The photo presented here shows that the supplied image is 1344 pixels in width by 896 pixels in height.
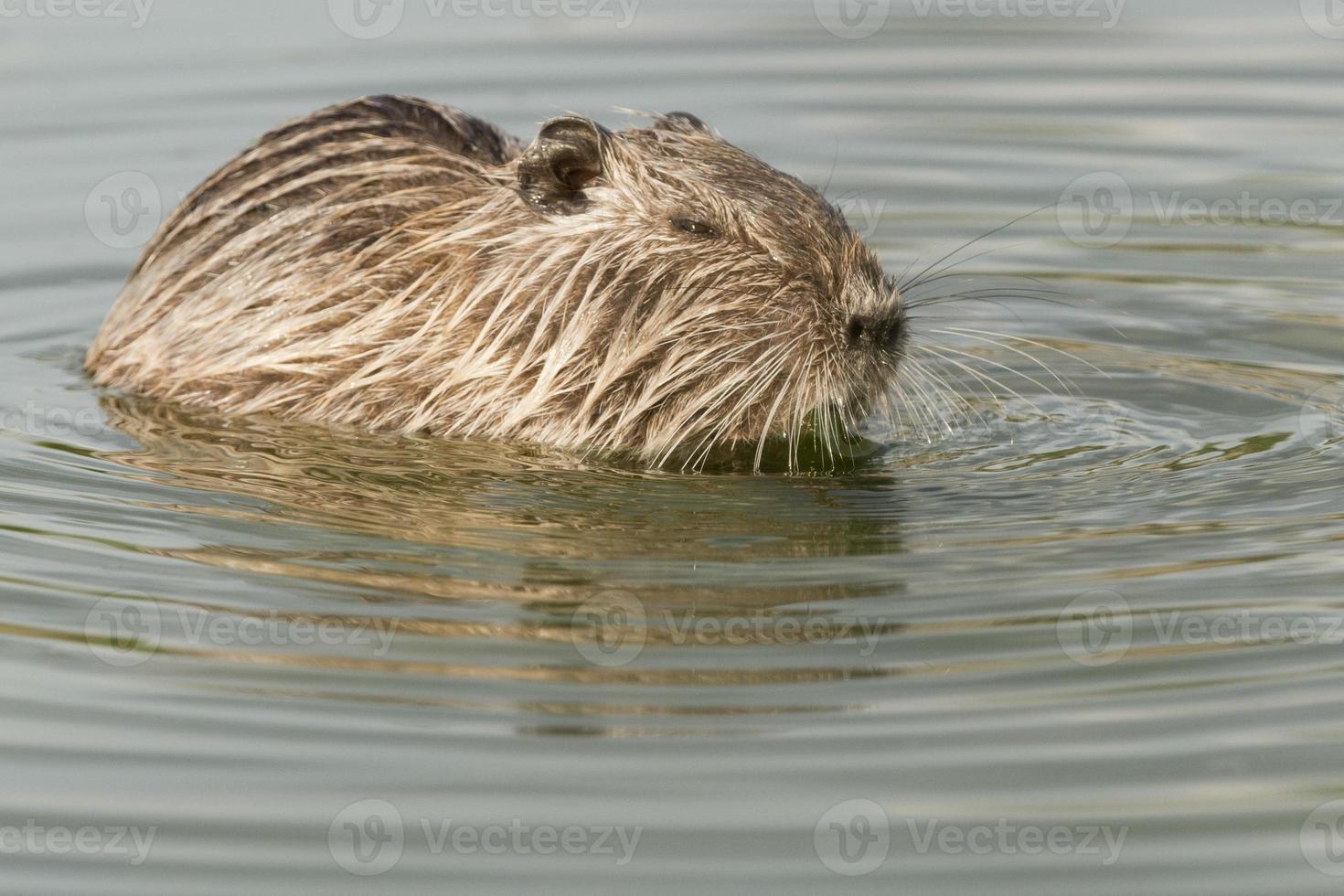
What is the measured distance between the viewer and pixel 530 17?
11.6 m

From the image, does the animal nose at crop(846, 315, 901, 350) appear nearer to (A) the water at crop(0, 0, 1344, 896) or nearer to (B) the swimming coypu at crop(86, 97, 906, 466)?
(B) the swimming coypu at crop(86, 97, 906, 466)

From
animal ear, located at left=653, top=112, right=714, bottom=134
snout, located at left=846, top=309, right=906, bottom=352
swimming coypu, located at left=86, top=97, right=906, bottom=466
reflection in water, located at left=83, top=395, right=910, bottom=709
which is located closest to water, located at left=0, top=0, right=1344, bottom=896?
reflection in water, located at left=83, top=395, right=910, bottom=709

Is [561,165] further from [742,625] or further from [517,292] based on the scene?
[742,625]

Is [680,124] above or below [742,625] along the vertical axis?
above

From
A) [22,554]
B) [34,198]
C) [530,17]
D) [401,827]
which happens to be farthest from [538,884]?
[530,17]

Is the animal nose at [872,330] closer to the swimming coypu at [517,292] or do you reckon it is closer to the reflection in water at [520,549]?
the swimming coypu at [517,292]

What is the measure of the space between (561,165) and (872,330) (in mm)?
1124

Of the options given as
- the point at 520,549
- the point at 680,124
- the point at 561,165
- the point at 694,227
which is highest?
the point at 680,124

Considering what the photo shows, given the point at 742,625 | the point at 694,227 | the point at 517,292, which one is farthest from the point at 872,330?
the point at 742,625

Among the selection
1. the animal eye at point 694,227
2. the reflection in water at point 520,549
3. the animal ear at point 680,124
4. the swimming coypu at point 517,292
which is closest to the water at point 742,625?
the reflection in water at point 520,549

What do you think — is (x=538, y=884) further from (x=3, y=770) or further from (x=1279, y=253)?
(x=1279, y=253)

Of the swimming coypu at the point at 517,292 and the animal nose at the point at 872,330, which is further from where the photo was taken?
the swimming coypu at the point at 517,292

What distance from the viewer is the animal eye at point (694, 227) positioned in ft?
19.2

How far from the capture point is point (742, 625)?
4.64 meters
